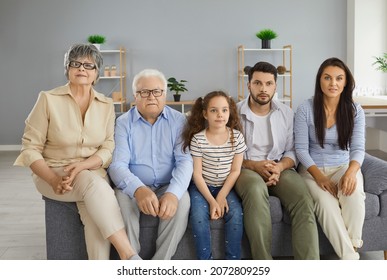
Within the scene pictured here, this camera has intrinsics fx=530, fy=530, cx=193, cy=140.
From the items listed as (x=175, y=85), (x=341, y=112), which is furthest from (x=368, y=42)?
(x=341, y=112)

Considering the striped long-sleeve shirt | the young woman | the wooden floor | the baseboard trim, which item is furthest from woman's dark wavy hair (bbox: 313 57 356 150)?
the baseboard trim

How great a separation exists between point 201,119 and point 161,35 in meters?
4.19

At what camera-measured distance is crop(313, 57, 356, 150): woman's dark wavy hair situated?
2436 mm

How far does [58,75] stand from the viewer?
642 centimetres

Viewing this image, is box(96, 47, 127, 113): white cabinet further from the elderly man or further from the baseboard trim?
the elderly man

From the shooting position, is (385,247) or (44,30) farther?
(44,30)

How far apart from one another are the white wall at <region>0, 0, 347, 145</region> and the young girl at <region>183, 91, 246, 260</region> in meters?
4.10

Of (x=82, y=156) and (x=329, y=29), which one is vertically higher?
(x=329, y=29)

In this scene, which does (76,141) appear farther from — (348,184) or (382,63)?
(382,63)

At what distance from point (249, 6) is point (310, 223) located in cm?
471

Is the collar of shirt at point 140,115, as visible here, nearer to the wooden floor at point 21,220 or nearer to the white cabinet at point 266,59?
the wooden floor at point 21,220

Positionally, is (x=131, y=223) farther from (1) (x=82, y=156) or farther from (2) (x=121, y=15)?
(2) (x=121, y=15)

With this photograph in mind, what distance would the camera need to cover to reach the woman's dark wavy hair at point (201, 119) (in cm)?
239
